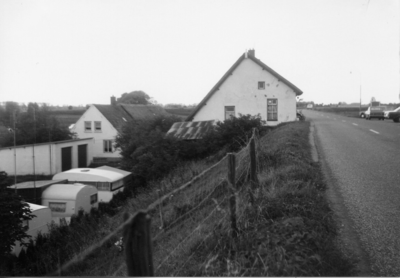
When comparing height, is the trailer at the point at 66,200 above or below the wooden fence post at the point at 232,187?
below

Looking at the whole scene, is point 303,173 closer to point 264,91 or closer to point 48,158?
point 264,91

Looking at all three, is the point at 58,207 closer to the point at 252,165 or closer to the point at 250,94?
the point at 252,165

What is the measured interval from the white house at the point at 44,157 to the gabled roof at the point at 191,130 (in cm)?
982

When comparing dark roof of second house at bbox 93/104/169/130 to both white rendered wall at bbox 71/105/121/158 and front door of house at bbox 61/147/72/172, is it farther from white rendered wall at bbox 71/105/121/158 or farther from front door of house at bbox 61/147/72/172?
front door of house at bbox 61/147/72/172

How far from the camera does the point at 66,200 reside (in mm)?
18203

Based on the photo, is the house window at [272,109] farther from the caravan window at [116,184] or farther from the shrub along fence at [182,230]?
the shrub along fence at [182,230]

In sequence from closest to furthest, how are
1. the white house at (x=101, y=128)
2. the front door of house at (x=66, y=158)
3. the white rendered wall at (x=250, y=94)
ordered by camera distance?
the white rendered wall at (x=250, y=94) < the front door of house at (x=66, y=158) < the white house at (x=101, y=128)

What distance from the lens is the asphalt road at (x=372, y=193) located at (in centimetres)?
452

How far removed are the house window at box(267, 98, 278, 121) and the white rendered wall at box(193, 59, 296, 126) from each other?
249mm

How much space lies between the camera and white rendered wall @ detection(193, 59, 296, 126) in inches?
1231

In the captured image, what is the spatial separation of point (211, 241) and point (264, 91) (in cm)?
2794

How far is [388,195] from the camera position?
6926 millimetres

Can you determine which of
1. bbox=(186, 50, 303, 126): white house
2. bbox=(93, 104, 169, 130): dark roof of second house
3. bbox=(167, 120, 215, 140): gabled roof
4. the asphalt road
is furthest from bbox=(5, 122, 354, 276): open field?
bbox=(93, 104, 169, 130): dark roof of second house

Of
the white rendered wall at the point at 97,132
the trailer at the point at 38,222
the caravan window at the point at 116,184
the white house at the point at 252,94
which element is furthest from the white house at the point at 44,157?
the white house at the point at 252,94
